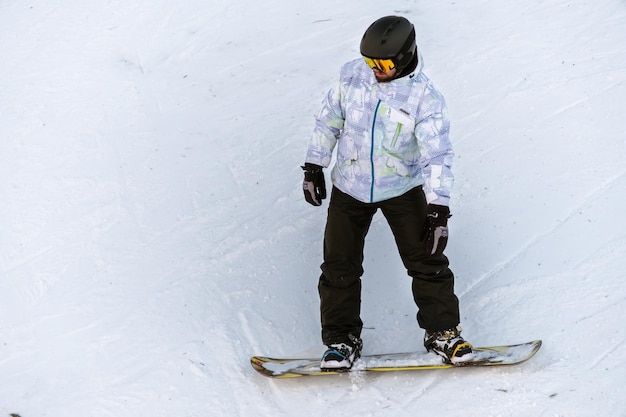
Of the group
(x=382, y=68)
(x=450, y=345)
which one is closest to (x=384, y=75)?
(x=382, y=68)

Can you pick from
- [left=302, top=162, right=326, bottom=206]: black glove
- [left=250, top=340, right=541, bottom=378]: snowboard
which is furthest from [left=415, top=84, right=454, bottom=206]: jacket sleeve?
[left=250, top=340, right=541, bottom=378]: snowboard

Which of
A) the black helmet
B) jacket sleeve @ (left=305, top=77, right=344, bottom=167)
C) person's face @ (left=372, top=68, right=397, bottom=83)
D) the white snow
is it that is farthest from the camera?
the white snow

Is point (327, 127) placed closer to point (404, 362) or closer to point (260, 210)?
point (404, 362)

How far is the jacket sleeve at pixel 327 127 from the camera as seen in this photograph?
12.6ft

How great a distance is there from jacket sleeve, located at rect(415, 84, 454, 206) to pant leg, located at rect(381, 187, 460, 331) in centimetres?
22

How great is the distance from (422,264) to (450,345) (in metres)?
0.41

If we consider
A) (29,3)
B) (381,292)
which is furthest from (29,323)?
(29,3)

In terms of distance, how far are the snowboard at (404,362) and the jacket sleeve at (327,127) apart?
3.27 feet

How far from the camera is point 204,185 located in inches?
207

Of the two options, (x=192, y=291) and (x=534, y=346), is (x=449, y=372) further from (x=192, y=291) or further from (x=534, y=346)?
(x=192, y=291)

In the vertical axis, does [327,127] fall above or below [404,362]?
above

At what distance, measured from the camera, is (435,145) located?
144 inches

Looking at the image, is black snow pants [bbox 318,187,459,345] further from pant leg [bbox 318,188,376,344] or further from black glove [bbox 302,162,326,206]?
black glove [bbox 302,162,326,206]

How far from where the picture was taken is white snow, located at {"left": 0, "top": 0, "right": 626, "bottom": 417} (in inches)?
155
